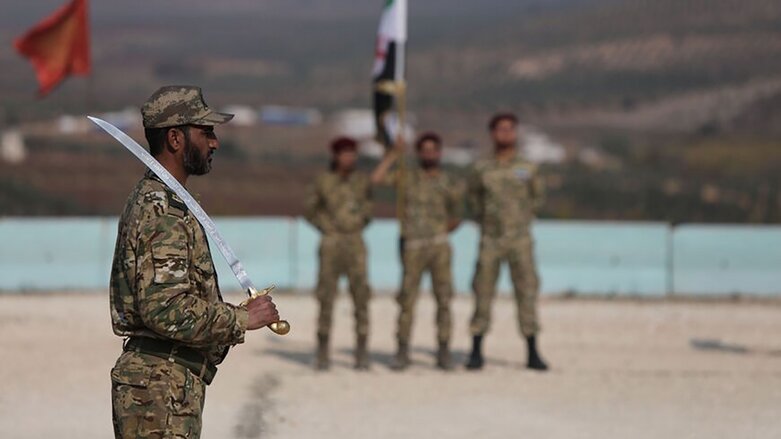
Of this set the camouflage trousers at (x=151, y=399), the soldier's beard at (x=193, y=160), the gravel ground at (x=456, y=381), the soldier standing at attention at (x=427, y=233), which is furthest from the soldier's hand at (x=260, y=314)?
the soldier standing at attention at (x=427, y=233)

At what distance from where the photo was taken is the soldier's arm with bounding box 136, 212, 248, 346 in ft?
18.6

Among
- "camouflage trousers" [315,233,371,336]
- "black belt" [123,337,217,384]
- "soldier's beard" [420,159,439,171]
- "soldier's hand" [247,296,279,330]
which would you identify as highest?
"soldier's beard" [420,159,439,171]

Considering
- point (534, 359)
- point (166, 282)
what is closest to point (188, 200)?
point (166, 282)

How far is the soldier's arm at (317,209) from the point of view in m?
13.3

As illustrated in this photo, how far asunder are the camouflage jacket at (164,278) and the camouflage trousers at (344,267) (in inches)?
290

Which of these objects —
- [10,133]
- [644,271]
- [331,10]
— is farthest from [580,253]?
[331,10]

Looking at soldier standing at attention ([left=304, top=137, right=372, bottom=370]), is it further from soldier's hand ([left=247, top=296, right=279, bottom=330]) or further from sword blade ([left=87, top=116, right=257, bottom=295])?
sword blade ([left=87, top=116, right=257, bottom=295])

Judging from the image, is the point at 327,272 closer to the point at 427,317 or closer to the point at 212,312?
the point at 427,317

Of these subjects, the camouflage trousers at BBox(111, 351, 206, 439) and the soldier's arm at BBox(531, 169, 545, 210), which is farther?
the soldier's arm at BBox(531, 169, 545, 210)

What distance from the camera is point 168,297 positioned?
18.6ft

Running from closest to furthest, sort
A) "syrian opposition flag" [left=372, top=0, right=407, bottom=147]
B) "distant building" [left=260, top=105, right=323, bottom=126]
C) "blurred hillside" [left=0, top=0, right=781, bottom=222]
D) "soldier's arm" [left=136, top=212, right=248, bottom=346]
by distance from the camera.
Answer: "soldier's arm" [left=136, top=212, right=248, bottom=346] < "syrian opposition flag" [left=372, top=0, right=407, bottom=147] < "blurred hillside" [left=0, top=0, right=781, bottom=222] < "distant building" [left=260, top=105, right=323, bottom=126]

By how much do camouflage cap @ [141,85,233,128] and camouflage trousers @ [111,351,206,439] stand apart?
2.86ft

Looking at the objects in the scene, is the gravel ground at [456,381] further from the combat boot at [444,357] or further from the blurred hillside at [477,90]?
the blurred hillside at [477,90]

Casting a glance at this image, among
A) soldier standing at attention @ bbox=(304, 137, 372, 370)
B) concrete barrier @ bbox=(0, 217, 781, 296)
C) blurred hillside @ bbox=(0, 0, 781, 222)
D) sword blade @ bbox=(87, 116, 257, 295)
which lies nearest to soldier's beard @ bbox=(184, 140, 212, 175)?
sword blade @ bbox=(87, 116, 257, 295)
